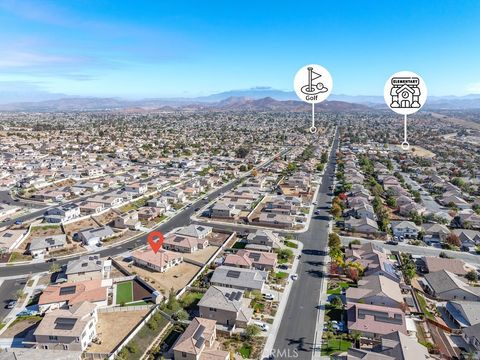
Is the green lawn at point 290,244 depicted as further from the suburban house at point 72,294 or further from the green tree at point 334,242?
the suburban house at point 72,294

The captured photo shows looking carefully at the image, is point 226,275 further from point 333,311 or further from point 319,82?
point 319,82

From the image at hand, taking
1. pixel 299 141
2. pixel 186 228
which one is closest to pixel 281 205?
pixel 186 228

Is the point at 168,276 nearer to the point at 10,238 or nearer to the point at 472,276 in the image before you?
the point at 10,238

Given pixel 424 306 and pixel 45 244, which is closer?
pixel 424 306

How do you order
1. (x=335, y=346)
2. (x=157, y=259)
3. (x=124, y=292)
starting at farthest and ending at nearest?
1. (x=157, y=259)
2. (x=124, y=292)
3. (x=335, y=346)

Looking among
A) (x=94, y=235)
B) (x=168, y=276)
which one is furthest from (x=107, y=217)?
(x=168, y=276)
